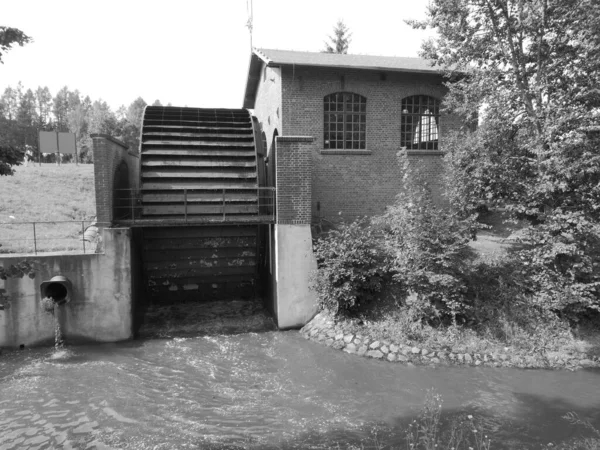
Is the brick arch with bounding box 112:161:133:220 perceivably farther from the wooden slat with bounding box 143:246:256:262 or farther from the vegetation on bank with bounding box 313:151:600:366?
the vegetation on bank with bounding box 313:151:600:366

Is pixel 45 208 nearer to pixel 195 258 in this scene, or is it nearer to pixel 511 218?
pixel 195 258

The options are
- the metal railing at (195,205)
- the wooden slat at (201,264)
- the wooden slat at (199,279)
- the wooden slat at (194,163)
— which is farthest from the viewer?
the wooden slat at (194,163)

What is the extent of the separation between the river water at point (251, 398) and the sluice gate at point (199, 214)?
218cm

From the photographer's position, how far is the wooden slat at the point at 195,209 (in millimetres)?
9492

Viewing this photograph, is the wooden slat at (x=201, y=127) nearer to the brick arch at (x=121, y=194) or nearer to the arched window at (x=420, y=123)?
the brick arch at (x=121, y=194)

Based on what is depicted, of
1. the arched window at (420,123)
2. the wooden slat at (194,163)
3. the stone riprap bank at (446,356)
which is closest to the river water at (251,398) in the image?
the stone riprap bank at (446,356)

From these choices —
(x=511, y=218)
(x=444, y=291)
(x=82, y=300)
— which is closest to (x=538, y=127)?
(x=511, y=218)

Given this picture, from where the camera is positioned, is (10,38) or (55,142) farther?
(55,142)

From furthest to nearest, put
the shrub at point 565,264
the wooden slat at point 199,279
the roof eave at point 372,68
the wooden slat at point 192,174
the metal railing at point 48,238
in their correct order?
the roof eave at point 372,68 < the wooden slat at point 192,174 < the wooden slat at point 199,279 < the metal railing at point 48,238 < the shrub at point 565,264

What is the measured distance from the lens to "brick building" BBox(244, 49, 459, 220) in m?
11.4

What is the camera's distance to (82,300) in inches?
320

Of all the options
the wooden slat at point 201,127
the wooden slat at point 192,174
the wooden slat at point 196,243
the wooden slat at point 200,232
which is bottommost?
the wooden slat at point 196,243

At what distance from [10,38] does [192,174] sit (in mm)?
6968

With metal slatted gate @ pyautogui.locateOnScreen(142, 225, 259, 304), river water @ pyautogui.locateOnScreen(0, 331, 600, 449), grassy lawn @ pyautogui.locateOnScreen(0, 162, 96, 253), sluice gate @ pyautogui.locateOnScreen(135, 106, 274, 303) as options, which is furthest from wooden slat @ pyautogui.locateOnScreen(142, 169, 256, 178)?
river water @ pyautogui.locateOnScreen(0, 331, 600, 449)
